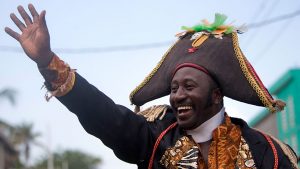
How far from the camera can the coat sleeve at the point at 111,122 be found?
3395 mm

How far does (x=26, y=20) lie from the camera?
11.0 ft

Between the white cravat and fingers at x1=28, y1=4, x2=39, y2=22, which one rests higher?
fingers at x1=28, y1=4, x2=39, y2=22

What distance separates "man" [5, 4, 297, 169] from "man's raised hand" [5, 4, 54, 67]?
0.19 metres

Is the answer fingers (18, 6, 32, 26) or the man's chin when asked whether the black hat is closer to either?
the man's chin

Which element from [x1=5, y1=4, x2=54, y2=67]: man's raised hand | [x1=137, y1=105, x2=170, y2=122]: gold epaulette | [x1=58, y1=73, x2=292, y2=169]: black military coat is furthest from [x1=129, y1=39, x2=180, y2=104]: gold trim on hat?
[x1=5, y1=4, x2=54, y2=67]: man's raised hand

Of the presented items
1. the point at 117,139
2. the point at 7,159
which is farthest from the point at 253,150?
the point at 7,159

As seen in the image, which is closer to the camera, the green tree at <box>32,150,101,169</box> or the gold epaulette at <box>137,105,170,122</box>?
the gold epaulette at <box>137,105,170,122</box>

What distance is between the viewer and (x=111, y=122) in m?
3.51

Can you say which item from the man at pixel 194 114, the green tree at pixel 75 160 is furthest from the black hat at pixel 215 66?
the green tree at pixel 75 160

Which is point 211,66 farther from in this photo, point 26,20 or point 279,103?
point 26,20

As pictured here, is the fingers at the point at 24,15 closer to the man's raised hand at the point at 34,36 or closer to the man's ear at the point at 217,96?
the man's raised hand at the point at 34,36

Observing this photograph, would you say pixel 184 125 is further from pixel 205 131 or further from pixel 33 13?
pixel 33 13

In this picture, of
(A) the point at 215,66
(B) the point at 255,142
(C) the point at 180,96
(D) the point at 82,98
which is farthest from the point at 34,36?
(B) the point at 255,142

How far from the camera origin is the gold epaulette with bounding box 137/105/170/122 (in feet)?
13.0
